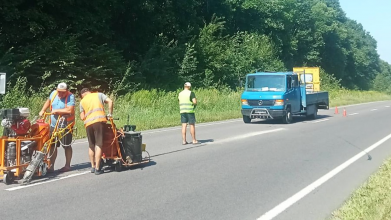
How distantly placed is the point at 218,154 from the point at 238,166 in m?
1.80

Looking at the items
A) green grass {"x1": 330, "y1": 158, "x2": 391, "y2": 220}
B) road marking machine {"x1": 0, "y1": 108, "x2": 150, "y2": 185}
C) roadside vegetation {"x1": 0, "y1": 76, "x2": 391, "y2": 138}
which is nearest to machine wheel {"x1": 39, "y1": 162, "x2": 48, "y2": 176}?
road marking machine {"x1": 0, "y1": 108, "x2": 150, "y2": 185}

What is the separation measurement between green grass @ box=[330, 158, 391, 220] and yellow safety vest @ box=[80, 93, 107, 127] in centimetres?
472

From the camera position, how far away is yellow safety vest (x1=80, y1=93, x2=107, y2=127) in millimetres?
9602

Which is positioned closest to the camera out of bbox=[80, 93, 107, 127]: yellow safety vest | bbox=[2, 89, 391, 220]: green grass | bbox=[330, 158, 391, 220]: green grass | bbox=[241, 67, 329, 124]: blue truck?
bbox=[330, 158, 391, 220]: green grass

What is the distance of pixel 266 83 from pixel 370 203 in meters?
16.1

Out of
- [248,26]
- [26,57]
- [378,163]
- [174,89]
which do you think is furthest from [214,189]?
[248,26]

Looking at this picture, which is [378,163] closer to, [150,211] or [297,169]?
[297,169]

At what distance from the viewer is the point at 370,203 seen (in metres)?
7.28

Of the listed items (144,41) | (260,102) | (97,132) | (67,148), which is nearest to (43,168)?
(67,148)

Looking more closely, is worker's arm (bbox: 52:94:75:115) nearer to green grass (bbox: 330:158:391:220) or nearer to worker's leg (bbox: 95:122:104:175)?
worker's leg (bbox: 95:122:104:175)

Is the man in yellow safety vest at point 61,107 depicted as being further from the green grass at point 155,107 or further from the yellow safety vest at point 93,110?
the green grass at point 155,107

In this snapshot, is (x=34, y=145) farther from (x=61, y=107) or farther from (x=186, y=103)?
(x=186, y=103)

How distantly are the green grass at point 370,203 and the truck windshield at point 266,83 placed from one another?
45.4ft

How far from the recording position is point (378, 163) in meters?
11.6
